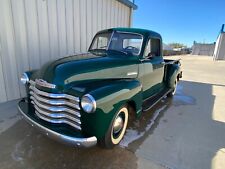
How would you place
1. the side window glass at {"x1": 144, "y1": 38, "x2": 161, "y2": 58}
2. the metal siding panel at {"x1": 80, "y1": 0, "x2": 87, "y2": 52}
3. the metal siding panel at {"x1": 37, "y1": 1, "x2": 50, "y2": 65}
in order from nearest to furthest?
the side window glass at {"x1": 144, "y1": 38, "x2": 161, "y2": 58} < the metal siding panel at {"x1": 37, "y1": 1, "x2": 50, "y2": 65} < the metal siding panel at {"x1": 80, "y1": 0, "x2": 87, "y2": 52}

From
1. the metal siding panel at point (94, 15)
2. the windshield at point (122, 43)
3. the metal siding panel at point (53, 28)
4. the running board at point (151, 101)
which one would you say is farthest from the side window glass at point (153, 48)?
the metal siding panel at point (94, 15)

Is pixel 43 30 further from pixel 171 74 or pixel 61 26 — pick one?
pixel 171 74

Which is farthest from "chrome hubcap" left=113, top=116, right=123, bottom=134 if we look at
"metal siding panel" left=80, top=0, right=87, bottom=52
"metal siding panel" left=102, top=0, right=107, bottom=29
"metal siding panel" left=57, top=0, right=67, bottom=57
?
"metal siding panel" left=102, top=0, right=107, bottom=29

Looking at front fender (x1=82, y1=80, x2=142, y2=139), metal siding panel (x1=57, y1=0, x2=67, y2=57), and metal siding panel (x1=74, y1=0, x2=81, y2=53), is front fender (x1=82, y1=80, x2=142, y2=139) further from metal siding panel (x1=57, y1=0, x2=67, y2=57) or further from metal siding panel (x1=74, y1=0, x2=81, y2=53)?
metal siding panel (x1=74, y1=0, x2=81, y2=53)

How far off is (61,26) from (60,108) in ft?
12.2

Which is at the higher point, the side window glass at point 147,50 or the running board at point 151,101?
the side window glass at point 147,50

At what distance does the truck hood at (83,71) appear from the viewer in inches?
89.1

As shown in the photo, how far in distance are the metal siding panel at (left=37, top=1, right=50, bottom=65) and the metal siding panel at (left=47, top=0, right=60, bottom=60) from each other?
0.36 ft

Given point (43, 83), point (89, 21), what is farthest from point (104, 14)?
point (43, 83)

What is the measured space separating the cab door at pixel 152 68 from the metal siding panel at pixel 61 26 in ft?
9.41

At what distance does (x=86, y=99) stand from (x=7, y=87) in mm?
3173

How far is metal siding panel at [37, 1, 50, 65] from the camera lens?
14.6 feet

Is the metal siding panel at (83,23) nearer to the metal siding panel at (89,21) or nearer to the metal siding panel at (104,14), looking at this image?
the metal siding panel at (89,21)

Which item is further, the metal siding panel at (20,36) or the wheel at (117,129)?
the metal siding panel at (20,36)
